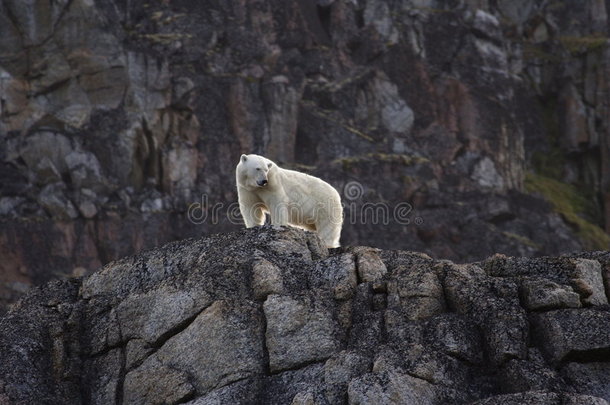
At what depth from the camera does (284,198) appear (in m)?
29.5

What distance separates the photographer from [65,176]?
7681cm

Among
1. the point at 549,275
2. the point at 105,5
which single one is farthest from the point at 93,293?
the point at 105,5

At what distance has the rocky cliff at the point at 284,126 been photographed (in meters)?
76.5

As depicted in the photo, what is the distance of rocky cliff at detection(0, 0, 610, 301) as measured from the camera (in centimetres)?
7650

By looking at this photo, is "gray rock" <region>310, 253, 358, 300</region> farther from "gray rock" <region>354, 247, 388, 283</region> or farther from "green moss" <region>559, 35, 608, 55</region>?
"green moss" <region>559, 35, 608, 55</region>

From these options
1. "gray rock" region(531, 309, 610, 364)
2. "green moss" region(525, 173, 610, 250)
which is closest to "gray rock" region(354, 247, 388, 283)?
"gray rock" region(531, 309, 610, 364)

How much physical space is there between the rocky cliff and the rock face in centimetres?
4845

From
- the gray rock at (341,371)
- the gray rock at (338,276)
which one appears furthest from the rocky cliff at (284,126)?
the gray rock at (341,371)

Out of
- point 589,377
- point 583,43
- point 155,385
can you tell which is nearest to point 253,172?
point 155,385

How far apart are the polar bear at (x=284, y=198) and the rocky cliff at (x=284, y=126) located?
44838mm

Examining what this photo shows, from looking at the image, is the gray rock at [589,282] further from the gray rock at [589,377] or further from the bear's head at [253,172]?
the bear's head at [253,172]

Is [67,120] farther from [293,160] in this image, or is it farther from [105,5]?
[293,160]

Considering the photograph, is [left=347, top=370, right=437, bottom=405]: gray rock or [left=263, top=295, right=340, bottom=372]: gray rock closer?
[left=347, top=370, right=437, bottom=405]: gray rock

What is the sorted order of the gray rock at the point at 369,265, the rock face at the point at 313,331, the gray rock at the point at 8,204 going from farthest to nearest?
the gray rock at the point at 8,204
the gray rock at the point at 369,265
the rock face at the point at 313,331
